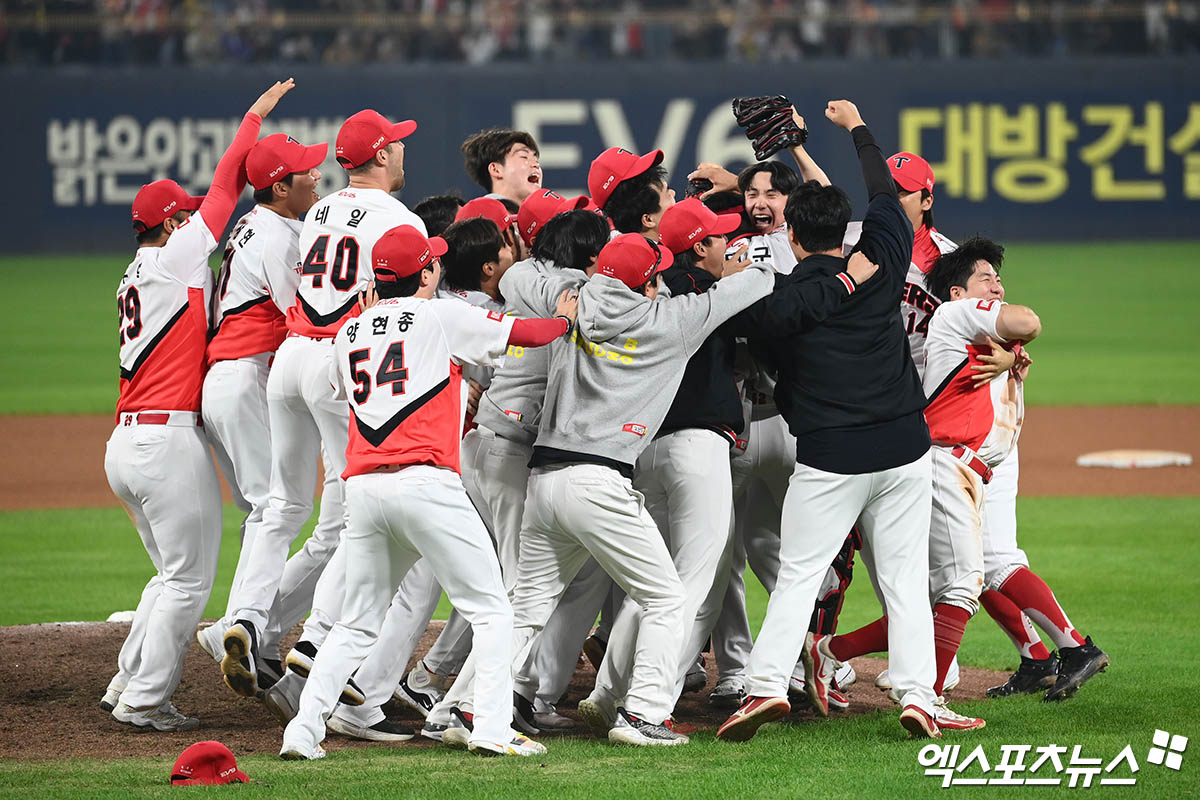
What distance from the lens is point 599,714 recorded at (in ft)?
19.2

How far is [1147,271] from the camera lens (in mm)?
24531

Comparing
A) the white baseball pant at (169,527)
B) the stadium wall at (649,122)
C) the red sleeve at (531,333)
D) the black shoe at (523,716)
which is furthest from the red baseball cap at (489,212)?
the stadium wall at (649,122)

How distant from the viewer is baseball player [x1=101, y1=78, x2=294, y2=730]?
6332 mm

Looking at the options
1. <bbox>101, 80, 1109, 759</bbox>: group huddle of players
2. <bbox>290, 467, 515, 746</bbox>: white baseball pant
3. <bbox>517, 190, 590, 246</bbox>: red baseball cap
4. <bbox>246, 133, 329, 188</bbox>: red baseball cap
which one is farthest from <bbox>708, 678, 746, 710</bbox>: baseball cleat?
<bbox>246, 133, 329, 188</bbox>: red baseball cap

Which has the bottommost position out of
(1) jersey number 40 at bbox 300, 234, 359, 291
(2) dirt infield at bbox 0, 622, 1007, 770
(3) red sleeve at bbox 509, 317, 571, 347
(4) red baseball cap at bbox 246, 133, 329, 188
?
(2) dirt infield at bbox 0, 622, 1007, 770

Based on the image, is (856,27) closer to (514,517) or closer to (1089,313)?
(1089,313)

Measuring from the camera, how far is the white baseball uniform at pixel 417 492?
5.42 metres

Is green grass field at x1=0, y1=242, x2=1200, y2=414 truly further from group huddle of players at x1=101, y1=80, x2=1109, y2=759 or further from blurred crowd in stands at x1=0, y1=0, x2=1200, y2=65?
group huddle of players at x1=101, y1=80, x2=1109, y2=759

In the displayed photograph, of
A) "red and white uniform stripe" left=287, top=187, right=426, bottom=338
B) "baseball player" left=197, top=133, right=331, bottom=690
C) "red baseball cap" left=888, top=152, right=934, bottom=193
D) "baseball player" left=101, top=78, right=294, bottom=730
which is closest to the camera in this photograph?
"red and white uniform stripe" left=287, top=187, right=426, bottom=338

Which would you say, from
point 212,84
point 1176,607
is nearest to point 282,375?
point 1176,607

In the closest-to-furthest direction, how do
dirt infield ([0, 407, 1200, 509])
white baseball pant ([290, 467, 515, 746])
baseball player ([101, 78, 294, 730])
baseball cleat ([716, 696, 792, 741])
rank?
white baseball pant ([290, 467, 515, 746]) → baseball cleat ([716, 696, 792, 741]) → baseball player ([101, 78, 294, 730]) → dirt infield ([0, 407, 1200, 509])

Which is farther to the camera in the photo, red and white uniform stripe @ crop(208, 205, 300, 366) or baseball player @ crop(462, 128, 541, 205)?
baseball player @ crop(462, 128, 541, 205)

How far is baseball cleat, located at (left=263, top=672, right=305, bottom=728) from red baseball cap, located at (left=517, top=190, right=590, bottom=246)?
6.70ft

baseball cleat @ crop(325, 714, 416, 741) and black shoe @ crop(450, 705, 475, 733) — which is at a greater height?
black shoe @ crop(450, 705, 475, 733)
